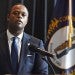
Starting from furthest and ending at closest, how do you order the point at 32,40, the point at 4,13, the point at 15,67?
the point at 4,13
the point at 32,40
the point at 15,67

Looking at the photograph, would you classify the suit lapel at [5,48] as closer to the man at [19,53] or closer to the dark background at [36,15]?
the man at [19,53]

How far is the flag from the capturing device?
9.50 ft

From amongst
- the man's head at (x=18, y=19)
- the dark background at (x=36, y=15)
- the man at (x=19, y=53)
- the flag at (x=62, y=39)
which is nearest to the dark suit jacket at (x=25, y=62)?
the man at (x=19, y=53)

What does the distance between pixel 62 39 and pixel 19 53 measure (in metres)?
0.97

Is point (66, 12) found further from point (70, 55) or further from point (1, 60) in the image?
point (1, 60)

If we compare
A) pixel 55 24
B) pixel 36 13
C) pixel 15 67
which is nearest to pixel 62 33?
pixel 55 24

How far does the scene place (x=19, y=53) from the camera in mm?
2115

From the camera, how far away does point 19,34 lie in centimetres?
228

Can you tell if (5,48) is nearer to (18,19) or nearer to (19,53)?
(19,53)

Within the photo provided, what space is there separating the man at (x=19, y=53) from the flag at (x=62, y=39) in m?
0.75

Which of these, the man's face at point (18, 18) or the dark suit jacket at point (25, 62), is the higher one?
the man's face at point (18, 18)

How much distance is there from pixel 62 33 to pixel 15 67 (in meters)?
1.11

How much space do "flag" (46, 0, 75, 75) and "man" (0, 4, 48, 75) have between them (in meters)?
0.75

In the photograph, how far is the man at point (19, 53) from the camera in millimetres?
2033
